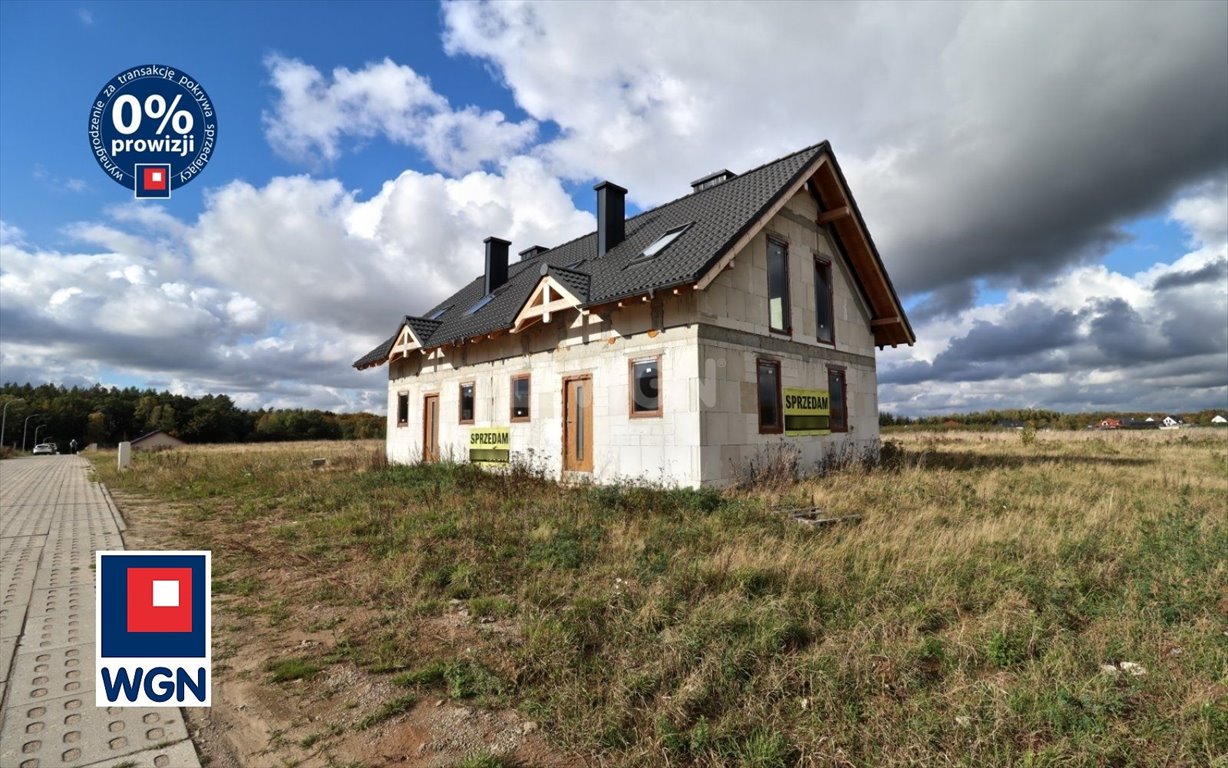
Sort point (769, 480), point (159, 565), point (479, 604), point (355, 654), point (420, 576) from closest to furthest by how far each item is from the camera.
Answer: point (159, 565), point (355, 654), point (479, 604), point (420, 576), point (769, 480)

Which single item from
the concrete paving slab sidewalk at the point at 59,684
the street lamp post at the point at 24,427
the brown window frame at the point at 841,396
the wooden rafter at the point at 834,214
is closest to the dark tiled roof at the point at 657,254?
the wooden rafter at the point at 834,214

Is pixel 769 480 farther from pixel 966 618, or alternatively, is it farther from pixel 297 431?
pixel 297 431

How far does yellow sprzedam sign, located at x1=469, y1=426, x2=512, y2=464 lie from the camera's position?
53.6 feet

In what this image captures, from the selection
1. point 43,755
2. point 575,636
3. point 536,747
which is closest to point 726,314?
point 575,636

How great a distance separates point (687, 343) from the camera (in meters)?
11.9

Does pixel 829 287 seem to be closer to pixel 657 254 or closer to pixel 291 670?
pixel 657 254

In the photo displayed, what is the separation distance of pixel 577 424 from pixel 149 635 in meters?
10.5

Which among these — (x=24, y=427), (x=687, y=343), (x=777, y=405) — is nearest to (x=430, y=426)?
(x=687, y=343)

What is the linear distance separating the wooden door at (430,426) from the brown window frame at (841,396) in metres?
A: 12.5

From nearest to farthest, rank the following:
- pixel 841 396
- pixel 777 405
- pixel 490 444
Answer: pixel 777 405, pixel 841 396, pixel 490 444

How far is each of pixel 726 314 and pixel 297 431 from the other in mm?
104294

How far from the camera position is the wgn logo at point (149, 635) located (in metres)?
3.87

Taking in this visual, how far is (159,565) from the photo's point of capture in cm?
422

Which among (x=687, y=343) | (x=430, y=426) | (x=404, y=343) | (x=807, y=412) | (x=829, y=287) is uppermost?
(x=829, y=287)
